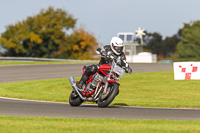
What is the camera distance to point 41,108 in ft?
38.6

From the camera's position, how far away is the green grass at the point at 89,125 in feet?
26.1

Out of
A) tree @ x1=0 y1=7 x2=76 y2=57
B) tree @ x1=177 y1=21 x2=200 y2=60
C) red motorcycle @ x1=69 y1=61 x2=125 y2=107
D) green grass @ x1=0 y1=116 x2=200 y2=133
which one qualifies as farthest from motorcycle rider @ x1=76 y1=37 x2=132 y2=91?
tree @ x1=177 y1=21 x2=200 y2=60

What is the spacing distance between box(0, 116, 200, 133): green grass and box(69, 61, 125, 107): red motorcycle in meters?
2.15

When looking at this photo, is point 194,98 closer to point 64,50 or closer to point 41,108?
point 41,108

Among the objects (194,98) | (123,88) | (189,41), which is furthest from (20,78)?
(189,41)

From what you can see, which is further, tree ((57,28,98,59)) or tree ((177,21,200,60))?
tree ((177,21,200,60))

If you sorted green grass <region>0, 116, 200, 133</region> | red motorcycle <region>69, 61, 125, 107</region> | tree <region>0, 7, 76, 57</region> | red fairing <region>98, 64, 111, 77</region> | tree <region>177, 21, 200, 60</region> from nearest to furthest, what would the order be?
1. green grass <region>0, 116, 200, 133</region>
2. red motorcycle <region>69, 61, 125, 107</region>
3. red fairing <region>98, 64, 111, 77</region>
4. tree <region>0, 7, 76, 57</region>
5. tree <region>177, 21, 200, 60</region>

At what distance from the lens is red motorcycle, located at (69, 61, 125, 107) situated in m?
11.5

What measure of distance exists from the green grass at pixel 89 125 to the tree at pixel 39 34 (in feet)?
192

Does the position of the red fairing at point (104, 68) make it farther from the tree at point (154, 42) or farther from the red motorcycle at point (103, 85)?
the tree at point (154, 42)

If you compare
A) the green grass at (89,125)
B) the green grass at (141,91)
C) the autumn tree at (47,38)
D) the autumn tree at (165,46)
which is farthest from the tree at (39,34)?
the autumn tree at (165,46)

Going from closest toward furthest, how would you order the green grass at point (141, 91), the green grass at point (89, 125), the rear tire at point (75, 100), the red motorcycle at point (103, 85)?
the green grass at point (89, 125) → the red motorcycle at point (103, 85) → the rear tire at point (75, 100) → the green grass at point (141, 91)

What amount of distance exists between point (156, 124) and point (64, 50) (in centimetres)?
6065

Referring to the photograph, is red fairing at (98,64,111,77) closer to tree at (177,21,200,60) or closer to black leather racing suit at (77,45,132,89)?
black leather racing suit at (77,45,132,89)
